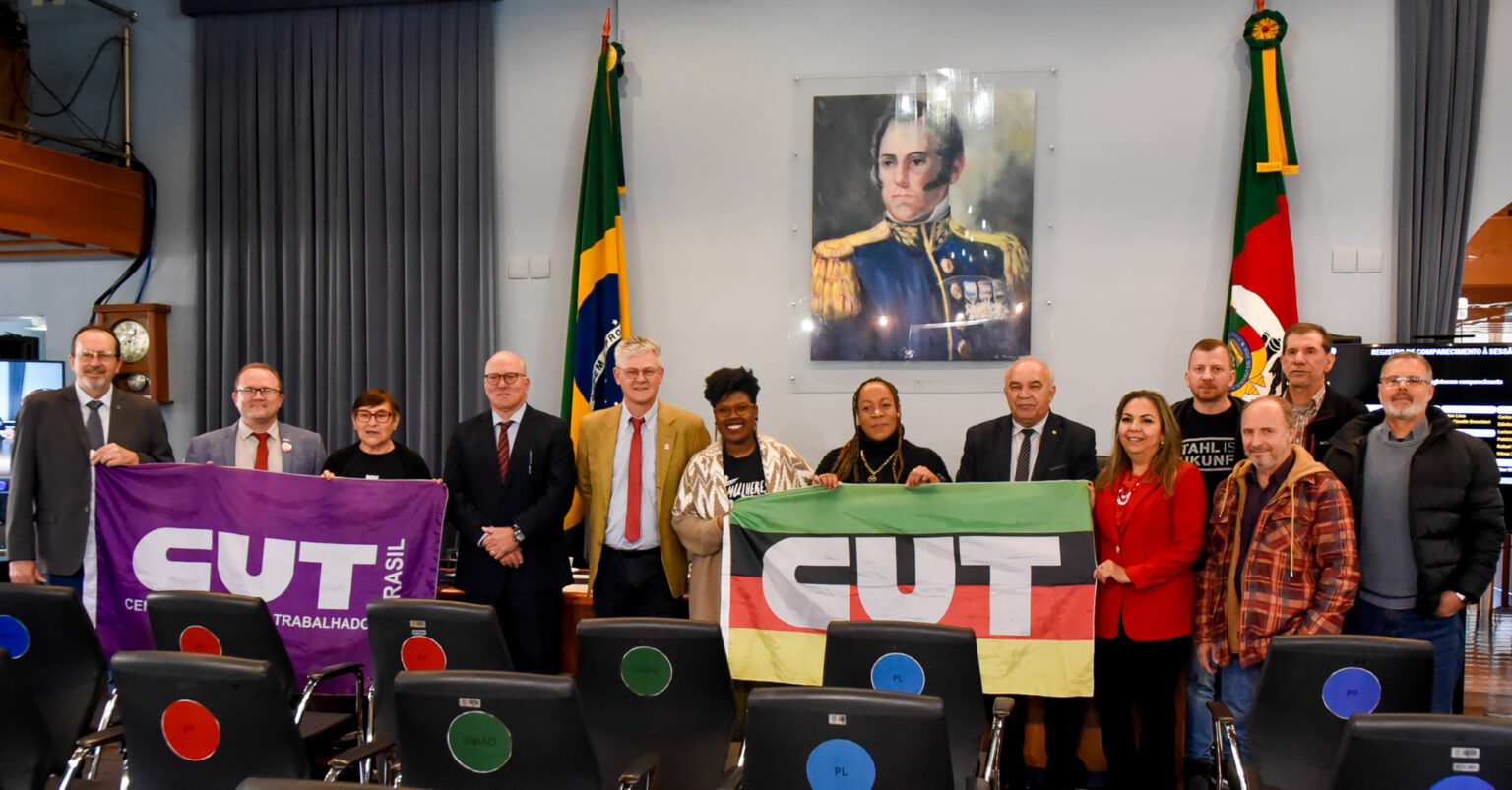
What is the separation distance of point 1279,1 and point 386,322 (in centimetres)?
543

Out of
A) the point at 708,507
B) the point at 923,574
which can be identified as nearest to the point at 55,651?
the point at 708,507

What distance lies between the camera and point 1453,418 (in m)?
4.47

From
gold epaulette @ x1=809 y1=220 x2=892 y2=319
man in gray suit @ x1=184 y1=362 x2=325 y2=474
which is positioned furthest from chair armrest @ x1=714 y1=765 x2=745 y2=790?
gold epaulette @ x1=809 y1=220 x2=892 y2=319

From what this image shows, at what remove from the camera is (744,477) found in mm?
3789

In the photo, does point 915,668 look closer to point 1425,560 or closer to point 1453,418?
point 1425,560

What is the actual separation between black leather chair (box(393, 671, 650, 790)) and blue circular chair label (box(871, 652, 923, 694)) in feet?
2.75

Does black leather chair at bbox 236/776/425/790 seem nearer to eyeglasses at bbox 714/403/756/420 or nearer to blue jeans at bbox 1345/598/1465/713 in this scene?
eyeglasses at bbox 714/403/756/420

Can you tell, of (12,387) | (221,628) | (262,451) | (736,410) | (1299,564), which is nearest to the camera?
(221,628)

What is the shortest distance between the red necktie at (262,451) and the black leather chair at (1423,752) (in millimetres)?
3976

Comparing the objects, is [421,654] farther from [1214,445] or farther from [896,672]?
[1214,445]

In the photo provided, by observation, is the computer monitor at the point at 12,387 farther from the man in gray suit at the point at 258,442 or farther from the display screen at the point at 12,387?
the man in gray suit at the point at 258,442

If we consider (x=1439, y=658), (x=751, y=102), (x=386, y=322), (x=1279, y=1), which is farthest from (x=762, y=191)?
(x=1439, y=658)

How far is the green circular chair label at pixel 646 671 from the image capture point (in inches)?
106

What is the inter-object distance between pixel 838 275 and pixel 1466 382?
3.05m
